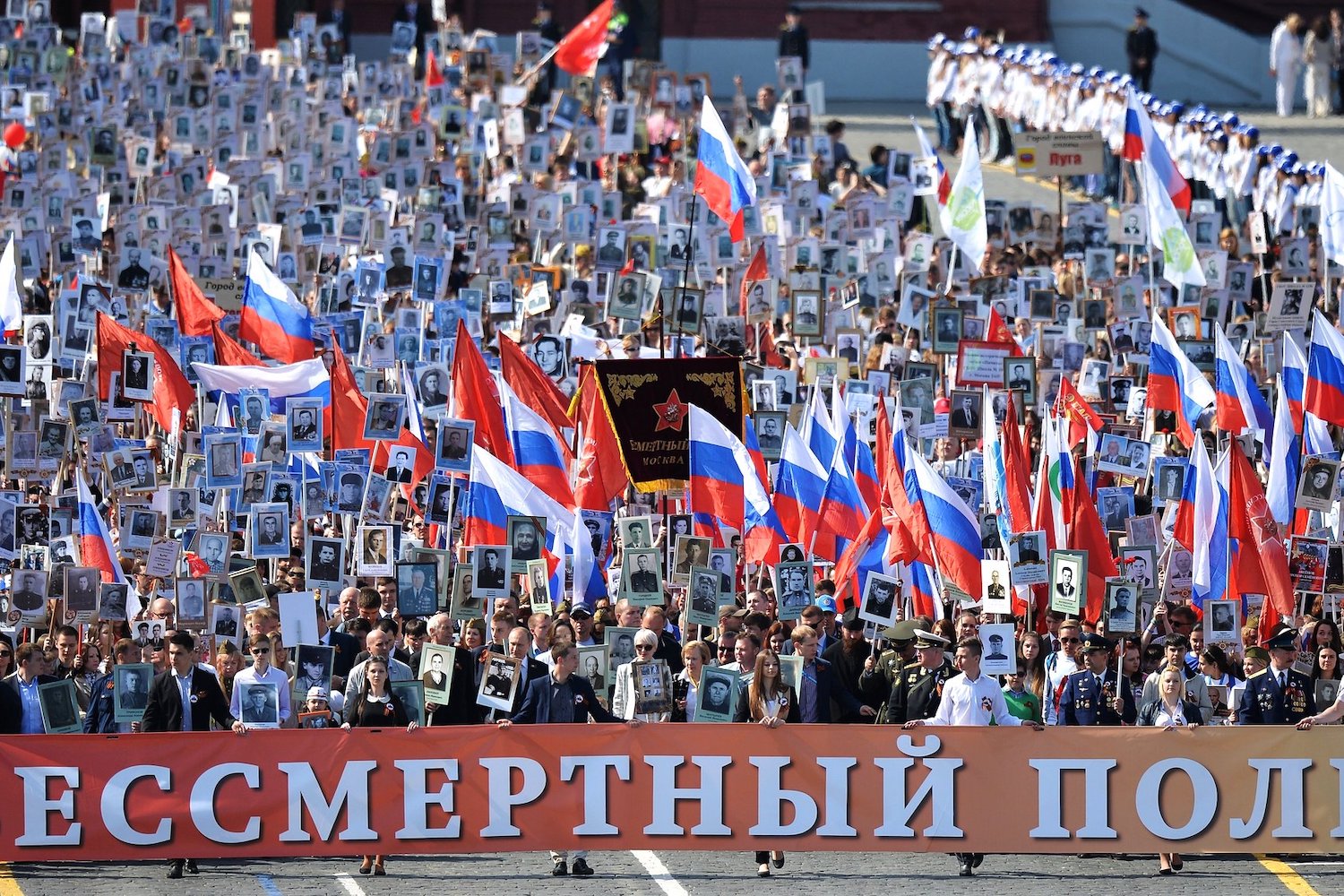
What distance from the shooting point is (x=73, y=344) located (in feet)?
72.4

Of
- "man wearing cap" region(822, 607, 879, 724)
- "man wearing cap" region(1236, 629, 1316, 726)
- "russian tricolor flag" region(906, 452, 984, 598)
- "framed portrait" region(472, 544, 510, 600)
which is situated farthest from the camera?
"russian tricolor flag" region(906, 452, 984, 598)

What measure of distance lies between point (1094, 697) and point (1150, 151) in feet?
30.7

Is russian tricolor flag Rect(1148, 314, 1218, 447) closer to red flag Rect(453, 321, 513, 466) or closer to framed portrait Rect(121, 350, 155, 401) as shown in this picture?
red flag Rect(453, 321, 513, 466)

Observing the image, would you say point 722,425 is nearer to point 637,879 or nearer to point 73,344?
point 637,879

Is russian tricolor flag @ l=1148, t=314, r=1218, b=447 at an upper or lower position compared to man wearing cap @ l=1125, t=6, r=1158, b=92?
lower

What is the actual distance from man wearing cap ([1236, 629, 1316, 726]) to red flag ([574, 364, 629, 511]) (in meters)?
4.92

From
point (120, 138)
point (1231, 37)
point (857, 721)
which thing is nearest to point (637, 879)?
point (857, 721)

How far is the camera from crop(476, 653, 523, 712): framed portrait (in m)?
15.7

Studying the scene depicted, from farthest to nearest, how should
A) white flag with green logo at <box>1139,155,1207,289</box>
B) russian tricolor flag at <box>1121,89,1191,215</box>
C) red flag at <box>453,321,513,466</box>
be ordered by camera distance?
russian tricolor flag at <box>1121,89,1191,215</box> → white flag with green logo at <box>1139,155,1207,289</box> → red flag at <box>453,321,513,466</box>

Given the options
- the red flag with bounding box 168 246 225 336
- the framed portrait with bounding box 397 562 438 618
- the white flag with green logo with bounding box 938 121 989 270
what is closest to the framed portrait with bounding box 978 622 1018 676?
the framed portrait with bounding box 397 562 438 618

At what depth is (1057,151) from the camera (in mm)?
28797

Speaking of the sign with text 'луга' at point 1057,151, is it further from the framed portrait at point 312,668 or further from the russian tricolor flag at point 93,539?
the framed portrait at point 312,668

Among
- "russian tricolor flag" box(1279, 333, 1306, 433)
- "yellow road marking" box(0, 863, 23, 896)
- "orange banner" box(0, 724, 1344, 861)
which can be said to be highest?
"russian tricolor flag" box(1279, 333, 1306, 433)

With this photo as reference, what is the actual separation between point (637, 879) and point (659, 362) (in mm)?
4708
